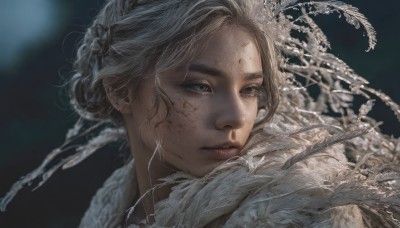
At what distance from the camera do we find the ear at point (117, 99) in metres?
→ 1.67

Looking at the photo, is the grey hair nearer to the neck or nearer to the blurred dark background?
the neck

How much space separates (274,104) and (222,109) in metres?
0.26

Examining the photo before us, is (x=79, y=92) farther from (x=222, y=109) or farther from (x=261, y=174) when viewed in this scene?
Answer: (x=261, y=174)

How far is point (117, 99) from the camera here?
168cm

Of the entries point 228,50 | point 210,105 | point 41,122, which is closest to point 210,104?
point 210,105

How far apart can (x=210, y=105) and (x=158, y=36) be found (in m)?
0.20

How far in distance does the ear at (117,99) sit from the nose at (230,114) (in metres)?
0.27

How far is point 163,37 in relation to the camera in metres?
1.53

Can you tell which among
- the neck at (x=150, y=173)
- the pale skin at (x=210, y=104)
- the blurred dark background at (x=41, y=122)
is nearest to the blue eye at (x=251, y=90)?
the pale skin at (x=210, y=104)

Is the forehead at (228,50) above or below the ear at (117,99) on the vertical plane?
above

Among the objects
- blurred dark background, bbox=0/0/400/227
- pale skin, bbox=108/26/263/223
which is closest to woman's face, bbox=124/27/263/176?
pale skin, bbox=108/26/263/223

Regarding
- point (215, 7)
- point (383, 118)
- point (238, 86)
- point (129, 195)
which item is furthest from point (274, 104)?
point (383, 118)

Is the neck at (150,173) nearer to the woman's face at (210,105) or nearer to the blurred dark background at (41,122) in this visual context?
the woman's face at (210,105)

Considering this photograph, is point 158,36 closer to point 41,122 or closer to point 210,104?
point 210,104
